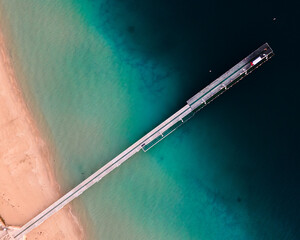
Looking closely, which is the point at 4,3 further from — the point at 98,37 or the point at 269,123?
the point at 269,123

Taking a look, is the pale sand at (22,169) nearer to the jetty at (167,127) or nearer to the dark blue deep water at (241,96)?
the jetty at (167,127)

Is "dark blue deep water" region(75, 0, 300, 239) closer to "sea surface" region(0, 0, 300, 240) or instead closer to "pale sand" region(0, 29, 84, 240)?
"sea surface" region(0, 0, 300, 240)

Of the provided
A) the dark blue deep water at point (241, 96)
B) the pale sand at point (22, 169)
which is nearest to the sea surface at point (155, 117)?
the dark blue deep water at point (241, 96)

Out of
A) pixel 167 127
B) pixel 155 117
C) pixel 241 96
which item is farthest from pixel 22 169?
pixel 241 96

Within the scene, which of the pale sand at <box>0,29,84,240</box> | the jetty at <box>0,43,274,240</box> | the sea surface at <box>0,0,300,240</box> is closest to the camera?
the jetty at <box>0,43,274,240</box>

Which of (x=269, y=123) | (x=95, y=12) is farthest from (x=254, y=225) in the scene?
(x=95, y=12)

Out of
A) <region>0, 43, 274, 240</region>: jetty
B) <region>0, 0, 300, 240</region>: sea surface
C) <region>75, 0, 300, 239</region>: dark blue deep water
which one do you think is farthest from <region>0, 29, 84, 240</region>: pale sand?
<region>75, 0, 300, 239</region>: dark blue deep water

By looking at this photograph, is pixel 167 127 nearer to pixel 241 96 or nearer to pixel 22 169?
pixel 241 96
